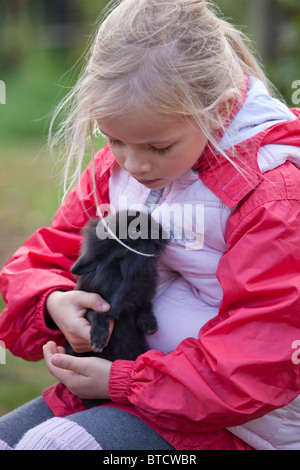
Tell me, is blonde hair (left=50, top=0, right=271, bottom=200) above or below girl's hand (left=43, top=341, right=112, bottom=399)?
above

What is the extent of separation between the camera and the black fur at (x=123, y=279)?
1930 millimetres

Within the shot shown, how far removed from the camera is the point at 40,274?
2209mm

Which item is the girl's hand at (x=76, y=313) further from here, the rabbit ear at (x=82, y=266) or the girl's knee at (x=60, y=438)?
the girl's knee at (x=60, y=438)

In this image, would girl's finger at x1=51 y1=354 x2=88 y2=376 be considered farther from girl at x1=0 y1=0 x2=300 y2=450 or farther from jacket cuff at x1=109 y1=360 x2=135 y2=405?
jacket cuff at x1=109 y1=360 x2=135 y2=405

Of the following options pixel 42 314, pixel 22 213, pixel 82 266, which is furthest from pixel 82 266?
pixel 22 213

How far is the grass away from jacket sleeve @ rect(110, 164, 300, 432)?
122 cm

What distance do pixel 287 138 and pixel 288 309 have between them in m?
0.52

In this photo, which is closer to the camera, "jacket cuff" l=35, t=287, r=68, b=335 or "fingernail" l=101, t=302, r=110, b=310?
"fingernail" l=101, t=302, r=110, b=310

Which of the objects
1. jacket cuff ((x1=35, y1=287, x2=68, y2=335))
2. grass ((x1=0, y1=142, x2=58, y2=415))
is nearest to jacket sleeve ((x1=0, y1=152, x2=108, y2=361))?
jacket cuff ((x1=35, y1=287, x2=68, y2=335))

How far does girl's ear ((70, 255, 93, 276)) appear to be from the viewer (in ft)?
6.52

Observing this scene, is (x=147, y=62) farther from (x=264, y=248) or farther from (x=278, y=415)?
(x=278, y=415)

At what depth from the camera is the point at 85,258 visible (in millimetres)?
1989
